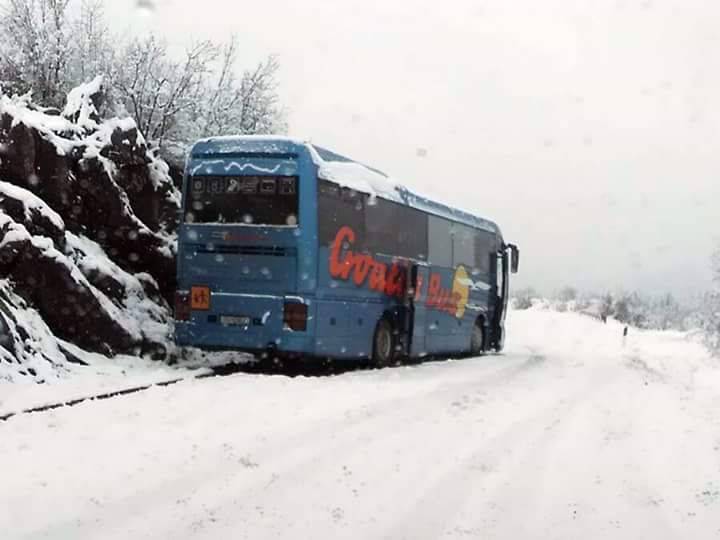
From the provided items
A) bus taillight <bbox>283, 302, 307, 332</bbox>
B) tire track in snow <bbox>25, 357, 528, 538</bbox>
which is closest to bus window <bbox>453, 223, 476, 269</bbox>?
bus taillight <bbox>283, 302, 307, 332</bbox>

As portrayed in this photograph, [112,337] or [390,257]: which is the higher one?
[390,257]

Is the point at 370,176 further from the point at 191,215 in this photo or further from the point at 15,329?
the point at 15,329

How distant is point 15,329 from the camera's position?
41.0ft

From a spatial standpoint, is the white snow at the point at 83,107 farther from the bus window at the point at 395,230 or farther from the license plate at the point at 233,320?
the bus window at the point at 395,230

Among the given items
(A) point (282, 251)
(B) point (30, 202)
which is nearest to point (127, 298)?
(B) point (30, 202)

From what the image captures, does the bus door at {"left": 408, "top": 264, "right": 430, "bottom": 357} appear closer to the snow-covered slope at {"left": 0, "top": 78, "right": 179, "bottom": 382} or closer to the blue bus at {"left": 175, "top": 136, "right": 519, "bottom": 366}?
the blue bus at {"left": 175, "top": 136, "right": 519, "bottom": 366}

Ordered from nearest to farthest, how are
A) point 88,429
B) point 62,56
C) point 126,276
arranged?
point 88,429 < point 126,276 < point 62,56

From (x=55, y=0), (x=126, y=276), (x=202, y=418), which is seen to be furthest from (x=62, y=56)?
(x=202, y=418)

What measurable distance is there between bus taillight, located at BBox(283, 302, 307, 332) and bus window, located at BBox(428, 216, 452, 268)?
5182 mm

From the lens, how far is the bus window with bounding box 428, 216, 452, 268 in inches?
747

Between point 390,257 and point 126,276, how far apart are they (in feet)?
15.5

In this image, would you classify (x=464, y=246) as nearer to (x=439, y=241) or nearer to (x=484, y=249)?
(x=484, y=249)

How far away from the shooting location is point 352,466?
7328mm

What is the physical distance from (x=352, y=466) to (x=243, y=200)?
26.8 feet
